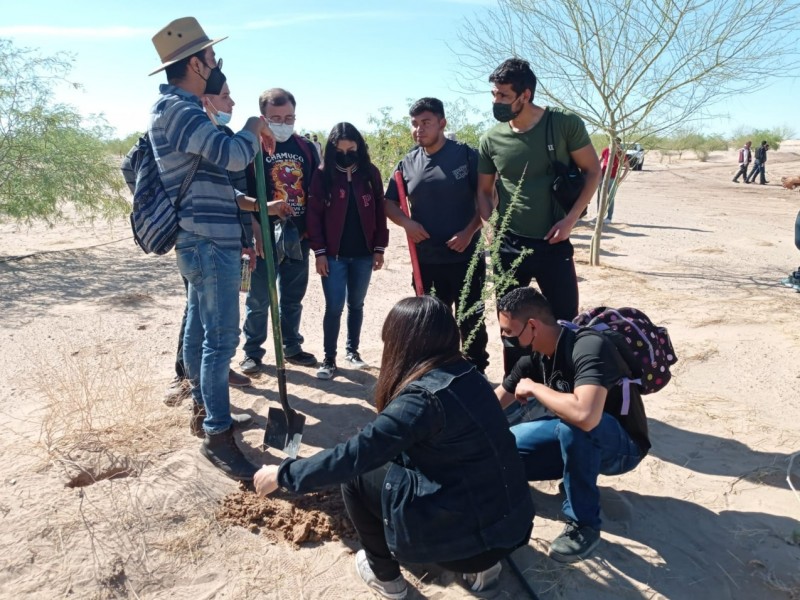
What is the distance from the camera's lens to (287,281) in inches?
166

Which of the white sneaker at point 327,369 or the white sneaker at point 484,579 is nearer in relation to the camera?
the white sneaker at point 484,579

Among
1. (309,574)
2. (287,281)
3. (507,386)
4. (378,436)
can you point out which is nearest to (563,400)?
(507,386)

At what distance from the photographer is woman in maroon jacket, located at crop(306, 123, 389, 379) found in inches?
155

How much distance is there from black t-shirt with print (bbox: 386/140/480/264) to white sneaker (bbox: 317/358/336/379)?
1.05 m

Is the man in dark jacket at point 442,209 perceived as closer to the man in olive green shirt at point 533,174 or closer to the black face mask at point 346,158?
the man in olive green shirt at point 533,174

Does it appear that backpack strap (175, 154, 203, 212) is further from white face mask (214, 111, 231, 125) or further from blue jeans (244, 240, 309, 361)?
blue jeans (244, 240, 309, 361)

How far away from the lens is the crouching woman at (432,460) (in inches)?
71.4

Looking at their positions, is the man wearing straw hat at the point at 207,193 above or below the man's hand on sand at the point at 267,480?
above

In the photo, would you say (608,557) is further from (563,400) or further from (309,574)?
(309,574)

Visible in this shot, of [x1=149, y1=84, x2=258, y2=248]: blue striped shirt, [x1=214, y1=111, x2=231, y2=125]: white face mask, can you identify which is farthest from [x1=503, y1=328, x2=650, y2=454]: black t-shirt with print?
[x1=214, y1=111, x2=231, y2=125]: white face mask

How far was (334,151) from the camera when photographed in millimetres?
3908

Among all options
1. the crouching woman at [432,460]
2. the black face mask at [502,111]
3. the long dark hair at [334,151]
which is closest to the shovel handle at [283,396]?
the crouching woman at [432,460]

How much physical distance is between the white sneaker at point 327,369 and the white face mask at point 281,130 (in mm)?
1562

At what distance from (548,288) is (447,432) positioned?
5.92 feet
